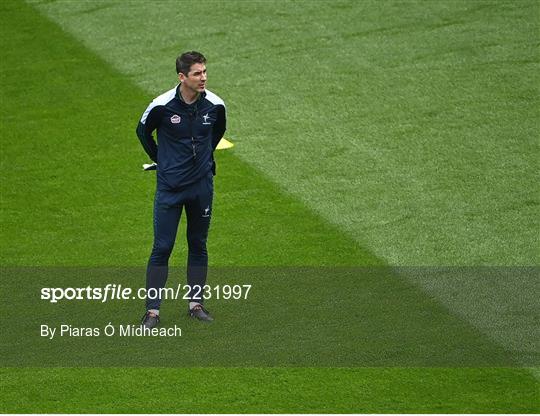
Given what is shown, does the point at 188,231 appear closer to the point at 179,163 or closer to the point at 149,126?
the point at 179,163

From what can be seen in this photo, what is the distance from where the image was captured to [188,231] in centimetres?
916

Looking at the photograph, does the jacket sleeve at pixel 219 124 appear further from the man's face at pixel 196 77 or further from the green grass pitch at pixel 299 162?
the green grass pitch at pixel 299 162

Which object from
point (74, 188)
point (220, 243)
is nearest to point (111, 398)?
point (220, 243)

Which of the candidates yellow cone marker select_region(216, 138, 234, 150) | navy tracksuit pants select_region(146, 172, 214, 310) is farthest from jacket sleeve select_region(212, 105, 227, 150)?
yellow cone marker select_region(216, 138, 234, 150)

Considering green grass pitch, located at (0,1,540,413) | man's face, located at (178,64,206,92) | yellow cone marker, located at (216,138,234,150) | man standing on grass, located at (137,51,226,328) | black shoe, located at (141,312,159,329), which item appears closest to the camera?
green grass pitch, located at (0,1,540,413)

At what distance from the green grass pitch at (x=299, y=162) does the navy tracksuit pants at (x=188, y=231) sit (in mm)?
593

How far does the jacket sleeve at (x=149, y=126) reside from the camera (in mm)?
8820

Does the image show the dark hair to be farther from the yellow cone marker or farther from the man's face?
the yellow cone marker

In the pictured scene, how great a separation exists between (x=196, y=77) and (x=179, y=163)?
624 millimetres

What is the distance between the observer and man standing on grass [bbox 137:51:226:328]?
8789 mm

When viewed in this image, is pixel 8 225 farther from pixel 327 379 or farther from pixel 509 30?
pixel 509 30

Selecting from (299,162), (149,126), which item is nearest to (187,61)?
(149,126)

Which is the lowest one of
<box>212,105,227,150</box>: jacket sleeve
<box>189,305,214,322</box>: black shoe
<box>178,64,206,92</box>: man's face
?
<box>189,305,214,322</box>: black shoe

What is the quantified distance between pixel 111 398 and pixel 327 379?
1388 millimetres
